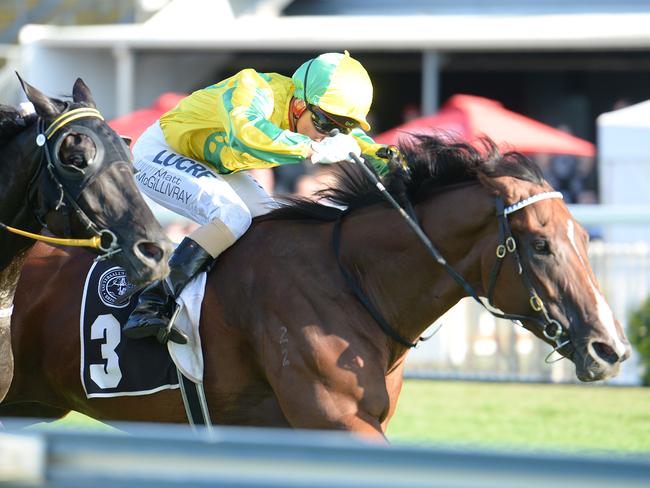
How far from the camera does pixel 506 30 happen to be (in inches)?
529

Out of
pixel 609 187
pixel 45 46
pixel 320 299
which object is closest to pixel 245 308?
pixel 320 299

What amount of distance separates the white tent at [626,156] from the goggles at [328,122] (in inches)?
271

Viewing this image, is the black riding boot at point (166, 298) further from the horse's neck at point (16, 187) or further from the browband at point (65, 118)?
the browband at point (65, 118)

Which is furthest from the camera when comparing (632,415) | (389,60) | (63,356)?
(389,60)

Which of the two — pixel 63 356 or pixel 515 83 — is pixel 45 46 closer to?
pixel 515 83

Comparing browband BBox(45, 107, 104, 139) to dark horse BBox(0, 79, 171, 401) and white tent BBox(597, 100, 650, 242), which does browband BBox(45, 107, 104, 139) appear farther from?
white tent BBox(597, 100, 650, 242)

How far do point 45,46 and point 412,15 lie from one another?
483 centimetres

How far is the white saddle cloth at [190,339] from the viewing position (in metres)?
4.14

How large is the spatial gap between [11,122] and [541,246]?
1827 millimetres

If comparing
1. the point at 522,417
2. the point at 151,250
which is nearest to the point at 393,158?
the point at 151,250

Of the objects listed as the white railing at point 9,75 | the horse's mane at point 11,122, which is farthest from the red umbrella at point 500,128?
the horse's mane at point 11,122

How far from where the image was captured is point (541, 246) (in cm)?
388

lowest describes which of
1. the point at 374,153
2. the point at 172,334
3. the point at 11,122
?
the point at 172,334

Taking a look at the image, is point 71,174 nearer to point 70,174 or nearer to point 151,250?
point 70,174
